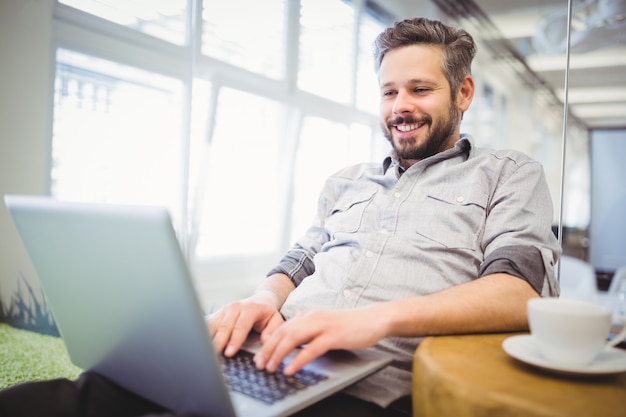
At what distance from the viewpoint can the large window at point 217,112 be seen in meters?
2.91

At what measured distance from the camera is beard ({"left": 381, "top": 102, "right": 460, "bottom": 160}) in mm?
1406

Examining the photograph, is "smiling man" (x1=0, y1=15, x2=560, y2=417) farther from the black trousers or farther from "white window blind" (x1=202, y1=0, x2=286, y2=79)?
"white window blind" (x1=202, y1=0, x2=286, y2=79)

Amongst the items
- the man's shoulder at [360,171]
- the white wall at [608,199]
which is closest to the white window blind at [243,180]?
the man's shoulder at [360,171]

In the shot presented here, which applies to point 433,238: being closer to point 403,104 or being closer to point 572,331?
point 403,104

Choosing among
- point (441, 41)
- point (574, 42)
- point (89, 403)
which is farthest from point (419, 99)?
point (574, 42)

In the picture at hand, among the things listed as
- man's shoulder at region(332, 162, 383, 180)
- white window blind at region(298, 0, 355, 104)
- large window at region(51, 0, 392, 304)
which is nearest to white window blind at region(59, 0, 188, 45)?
large window at region(51, 0, 392, 304)

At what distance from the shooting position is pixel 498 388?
25.2 inches

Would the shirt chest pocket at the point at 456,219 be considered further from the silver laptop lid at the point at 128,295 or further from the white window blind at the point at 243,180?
the white window blind at the point at 243,180

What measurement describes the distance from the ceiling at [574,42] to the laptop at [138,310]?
153 inches

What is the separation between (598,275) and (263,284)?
3520 mm

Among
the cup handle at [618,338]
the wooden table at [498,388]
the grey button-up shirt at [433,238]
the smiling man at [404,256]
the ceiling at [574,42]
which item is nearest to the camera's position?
the wooden table at [498,388]

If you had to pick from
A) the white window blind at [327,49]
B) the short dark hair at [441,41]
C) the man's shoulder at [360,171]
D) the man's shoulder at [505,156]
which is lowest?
the man's shoulder at [360,171]

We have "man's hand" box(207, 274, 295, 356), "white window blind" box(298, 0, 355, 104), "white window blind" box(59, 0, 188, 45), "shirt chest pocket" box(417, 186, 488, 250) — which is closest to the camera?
"man's hand" box(207, 274, 295, 356)

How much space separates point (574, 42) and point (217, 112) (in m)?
3.43
